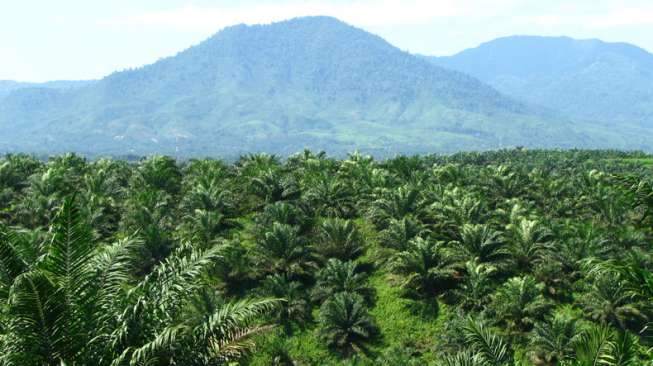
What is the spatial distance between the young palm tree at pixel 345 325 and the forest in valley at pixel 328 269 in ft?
0.32

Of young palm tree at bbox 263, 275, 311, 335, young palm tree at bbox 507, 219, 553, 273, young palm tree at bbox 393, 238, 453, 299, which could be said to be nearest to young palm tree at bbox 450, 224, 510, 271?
young palm tree at bbox 507, 219, 553, 273

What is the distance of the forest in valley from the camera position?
9.05m

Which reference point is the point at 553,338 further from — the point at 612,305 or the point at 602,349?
the point at 602,349

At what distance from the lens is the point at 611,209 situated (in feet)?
131

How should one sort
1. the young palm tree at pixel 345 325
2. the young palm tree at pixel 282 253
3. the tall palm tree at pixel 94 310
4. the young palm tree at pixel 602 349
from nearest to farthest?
the tall palm tree at pixel 94 310 → the young palm tree at pixel 602 349 → the young palm tree at pixel 345 325 → the young palm tree at pixel 282 253

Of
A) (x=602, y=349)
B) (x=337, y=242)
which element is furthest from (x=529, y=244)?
(x=602, y=349)

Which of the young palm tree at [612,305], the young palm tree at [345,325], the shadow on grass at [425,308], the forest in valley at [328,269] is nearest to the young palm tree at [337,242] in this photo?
the forest in valley at [328,269]

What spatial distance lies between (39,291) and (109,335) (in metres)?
1.41

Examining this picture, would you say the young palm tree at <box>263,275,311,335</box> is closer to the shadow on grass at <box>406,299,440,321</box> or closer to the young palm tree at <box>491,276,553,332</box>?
the shadow on grass at <box>406,299,440,321</box>

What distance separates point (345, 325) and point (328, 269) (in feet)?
13.2

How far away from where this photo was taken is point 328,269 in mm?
31109

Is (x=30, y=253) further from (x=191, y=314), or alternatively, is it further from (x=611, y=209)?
(x=611, y=209)

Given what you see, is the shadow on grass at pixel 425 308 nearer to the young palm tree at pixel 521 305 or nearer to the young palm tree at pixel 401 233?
the young palm tree at pixel 521 305

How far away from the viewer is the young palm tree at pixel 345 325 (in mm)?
27625
